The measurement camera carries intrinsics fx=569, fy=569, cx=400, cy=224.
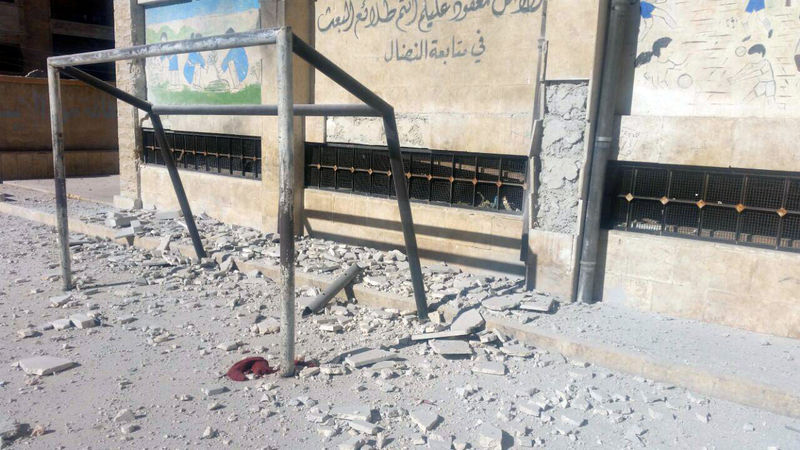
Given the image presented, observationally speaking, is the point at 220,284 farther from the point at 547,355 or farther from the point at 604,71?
the point at 604,71

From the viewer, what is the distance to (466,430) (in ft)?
10.1

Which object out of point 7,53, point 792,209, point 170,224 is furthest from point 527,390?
point 7,53

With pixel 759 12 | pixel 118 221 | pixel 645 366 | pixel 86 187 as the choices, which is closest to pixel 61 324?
pixel 118 221

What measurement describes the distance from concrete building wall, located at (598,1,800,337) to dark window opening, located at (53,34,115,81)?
20178 mm

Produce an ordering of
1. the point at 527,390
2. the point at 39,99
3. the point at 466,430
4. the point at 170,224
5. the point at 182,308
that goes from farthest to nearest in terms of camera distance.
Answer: the point at 39,99 < the point at 170,224 < the point at 182,308 < the point at 527,390 < the point at 466,430

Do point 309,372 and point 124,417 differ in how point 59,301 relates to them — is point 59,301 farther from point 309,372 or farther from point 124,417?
point 309,372

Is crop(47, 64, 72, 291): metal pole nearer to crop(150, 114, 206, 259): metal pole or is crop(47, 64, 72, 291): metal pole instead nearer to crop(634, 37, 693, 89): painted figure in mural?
crop(150, 114, 206, 259): metal pole

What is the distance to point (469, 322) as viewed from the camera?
14.2 ft

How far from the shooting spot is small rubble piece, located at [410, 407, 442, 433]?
3.09 metres

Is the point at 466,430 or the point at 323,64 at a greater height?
the point at 323,64

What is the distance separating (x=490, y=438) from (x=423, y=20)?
4443mm

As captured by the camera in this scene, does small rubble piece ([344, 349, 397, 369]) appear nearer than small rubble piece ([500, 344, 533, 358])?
Yes

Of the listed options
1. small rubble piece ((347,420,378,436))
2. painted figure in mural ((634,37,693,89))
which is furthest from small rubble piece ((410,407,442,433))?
painted figure in mural ((634,37,693,89))

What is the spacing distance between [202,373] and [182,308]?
1.39 meters
